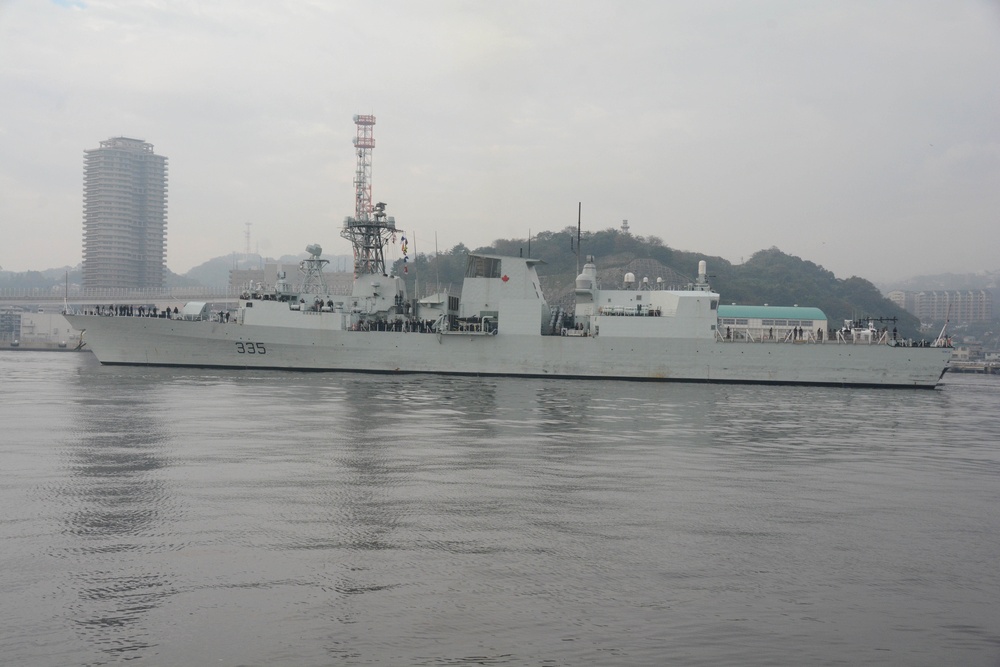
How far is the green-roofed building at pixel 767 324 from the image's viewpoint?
33.8 metres

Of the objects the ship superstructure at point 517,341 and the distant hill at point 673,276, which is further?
the distant hill at point 673,276

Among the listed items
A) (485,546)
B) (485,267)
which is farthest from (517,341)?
(485,546)

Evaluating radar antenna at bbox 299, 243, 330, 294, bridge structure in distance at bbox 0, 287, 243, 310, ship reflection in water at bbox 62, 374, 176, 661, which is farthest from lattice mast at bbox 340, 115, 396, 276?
bridge structure in distance at bbox 0, 287, 243, 310

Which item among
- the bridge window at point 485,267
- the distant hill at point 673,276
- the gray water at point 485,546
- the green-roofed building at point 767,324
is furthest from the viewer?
the distant hill at point 673,276

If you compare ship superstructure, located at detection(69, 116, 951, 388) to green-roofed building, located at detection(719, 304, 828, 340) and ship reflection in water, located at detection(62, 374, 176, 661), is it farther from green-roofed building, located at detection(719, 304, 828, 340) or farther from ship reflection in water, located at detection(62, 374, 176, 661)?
ship reflection in water, located at detection(62, 374, 176, 661)

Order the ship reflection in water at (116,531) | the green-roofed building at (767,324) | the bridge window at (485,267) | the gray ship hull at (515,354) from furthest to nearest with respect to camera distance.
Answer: the bridge window at (485,267)
the green-roofed building at (767,324)
the gray ship hull at (515,354)
the ship reflection in water at (116,531)

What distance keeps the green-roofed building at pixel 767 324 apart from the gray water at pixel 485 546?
17947 mm

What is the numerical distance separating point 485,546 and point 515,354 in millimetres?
26039

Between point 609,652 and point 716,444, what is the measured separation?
10.3 meters

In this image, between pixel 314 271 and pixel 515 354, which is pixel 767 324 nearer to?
pixel 515 354

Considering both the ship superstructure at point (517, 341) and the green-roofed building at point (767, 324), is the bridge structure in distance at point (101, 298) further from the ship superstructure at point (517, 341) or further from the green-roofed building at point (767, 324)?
the green-roofed building at point (767, 324)

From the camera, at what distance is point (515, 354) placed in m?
33.5

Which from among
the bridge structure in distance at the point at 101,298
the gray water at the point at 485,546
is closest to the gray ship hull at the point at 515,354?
the gray water at the point at 485,546

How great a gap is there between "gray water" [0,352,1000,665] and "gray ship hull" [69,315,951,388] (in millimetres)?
16699
